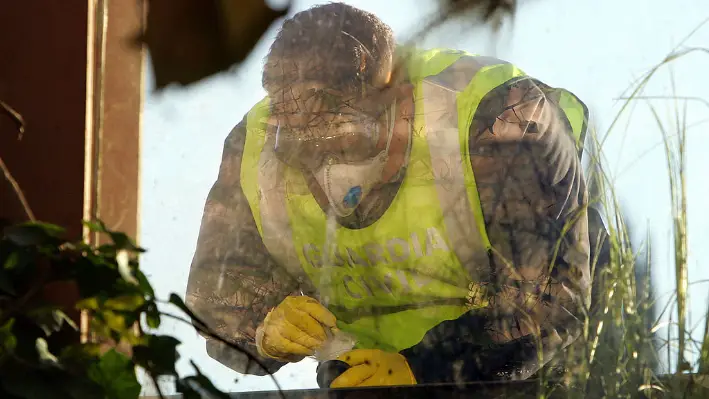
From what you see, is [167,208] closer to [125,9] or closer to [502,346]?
[125,9]

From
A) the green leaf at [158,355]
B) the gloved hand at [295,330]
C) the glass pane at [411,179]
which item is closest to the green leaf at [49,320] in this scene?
the green leaf at [158,355]

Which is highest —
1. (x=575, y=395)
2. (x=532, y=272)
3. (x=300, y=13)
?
(x=300, y=13)

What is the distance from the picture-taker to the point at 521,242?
146cm

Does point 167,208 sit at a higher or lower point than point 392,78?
lower

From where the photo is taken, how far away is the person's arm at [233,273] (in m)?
A: 1.52

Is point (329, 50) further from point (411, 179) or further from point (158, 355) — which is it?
point (158, 355)

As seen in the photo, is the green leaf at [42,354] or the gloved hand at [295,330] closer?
the green leaf at [42,354]

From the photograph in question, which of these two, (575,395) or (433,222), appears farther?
(433,222)

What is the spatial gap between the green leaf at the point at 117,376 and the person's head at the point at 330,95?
24.8 inches

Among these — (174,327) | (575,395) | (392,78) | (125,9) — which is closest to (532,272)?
(575,395)

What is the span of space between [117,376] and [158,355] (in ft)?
0.20

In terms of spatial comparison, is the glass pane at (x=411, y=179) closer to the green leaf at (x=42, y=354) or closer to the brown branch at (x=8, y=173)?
the brown branch at (x=8, y=173)

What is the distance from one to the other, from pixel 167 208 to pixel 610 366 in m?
0.76

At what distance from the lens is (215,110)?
1.51m
